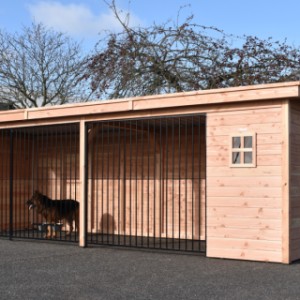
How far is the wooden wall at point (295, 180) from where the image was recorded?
28.9 feet

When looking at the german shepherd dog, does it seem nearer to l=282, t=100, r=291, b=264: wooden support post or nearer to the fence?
the fence

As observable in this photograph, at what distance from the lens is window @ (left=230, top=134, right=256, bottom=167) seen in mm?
9008

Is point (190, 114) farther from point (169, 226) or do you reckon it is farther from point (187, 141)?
point (169, 226)

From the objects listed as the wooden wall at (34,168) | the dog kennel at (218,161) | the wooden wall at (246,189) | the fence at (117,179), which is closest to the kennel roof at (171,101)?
the dog kennel at (218,161)

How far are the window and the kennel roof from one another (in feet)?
1.99

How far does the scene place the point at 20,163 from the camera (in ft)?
48.1

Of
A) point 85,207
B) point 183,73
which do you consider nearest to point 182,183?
point 85,207

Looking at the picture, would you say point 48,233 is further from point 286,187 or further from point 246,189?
point 286,187

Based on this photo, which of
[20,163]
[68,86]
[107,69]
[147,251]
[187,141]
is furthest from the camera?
[68,86]

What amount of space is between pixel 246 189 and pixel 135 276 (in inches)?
98.3

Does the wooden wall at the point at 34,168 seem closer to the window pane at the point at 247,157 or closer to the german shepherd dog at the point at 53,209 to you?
the german shepherd dog at the point at 53,209

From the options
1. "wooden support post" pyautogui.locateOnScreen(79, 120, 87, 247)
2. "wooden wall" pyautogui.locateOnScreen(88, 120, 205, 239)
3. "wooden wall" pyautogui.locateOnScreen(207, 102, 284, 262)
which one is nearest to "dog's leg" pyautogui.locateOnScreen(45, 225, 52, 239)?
"wooden wall" pyautogui.locateOnScreen(88, 120, 205, 239)

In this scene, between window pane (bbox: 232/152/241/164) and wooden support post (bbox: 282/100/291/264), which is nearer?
wooden support post (bbox: 282/100/291/264)

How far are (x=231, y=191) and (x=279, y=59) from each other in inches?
431
